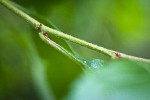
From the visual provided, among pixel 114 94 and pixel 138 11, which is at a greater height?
pixel 138 11

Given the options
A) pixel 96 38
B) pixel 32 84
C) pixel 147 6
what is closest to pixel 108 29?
pixel 96 38

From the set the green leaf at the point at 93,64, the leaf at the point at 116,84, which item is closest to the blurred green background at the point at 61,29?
the green leaf at the point at 93,64

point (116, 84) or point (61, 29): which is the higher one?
point (61, 29)

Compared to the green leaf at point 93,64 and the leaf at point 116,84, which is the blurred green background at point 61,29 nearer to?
the green leaf at point 93,64

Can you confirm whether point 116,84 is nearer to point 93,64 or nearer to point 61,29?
point 93,64

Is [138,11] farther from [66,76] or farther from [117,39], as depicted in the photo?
[66,76]

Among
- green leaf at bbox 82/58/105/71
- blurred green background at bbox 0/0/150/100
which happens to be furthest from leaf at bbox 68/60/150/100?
blurred green background at bbox 0/0/150/100

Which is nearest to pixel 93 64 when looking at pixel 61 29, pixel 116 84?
pixel 116 84
